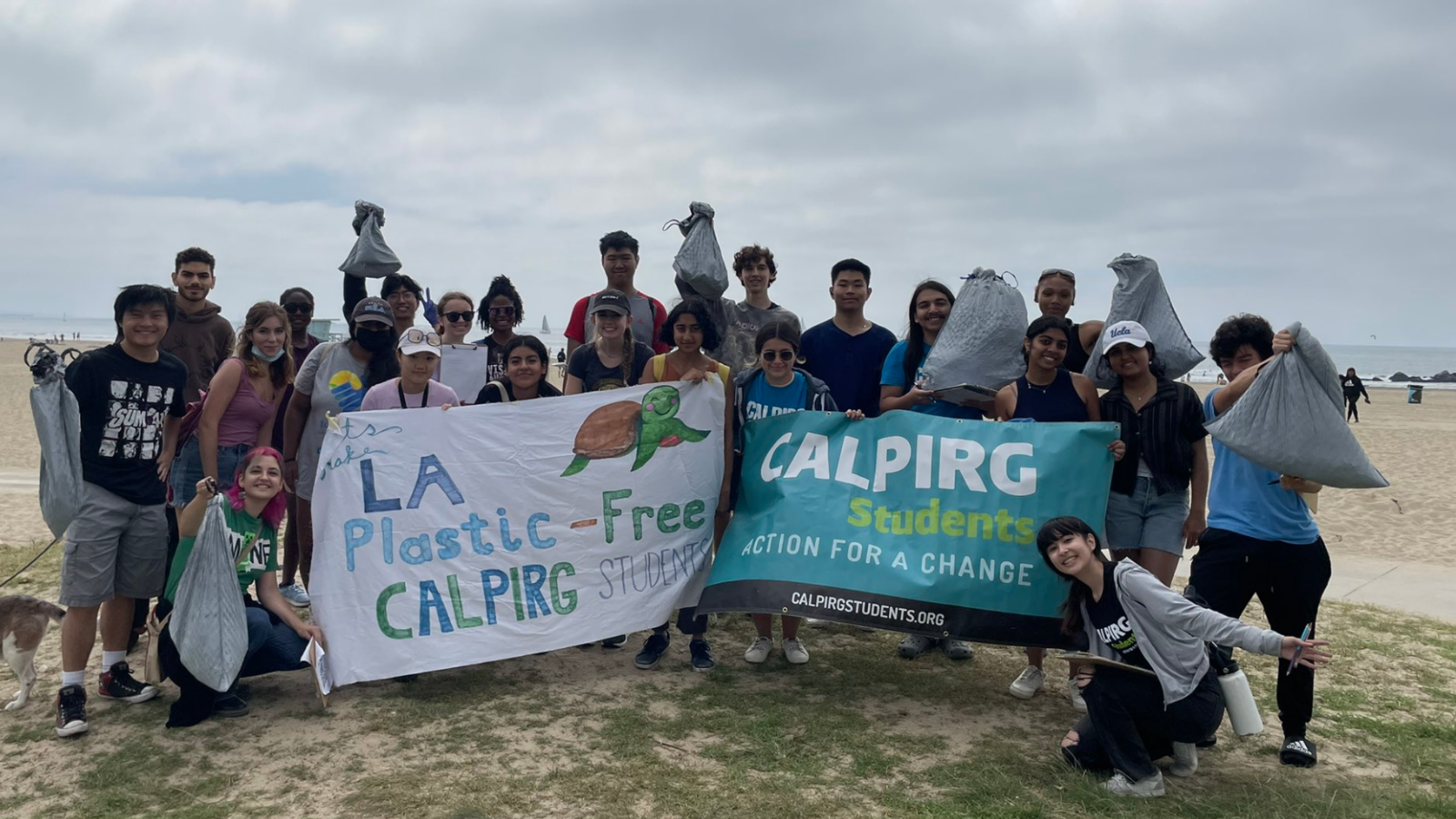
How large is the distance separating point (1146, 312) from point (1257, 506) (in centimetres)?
112

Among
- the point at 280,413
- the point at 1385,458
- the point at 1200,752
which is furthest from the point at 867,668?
the point at 1385,458

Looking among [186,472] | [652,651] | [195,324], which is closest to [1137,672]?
[652,651]

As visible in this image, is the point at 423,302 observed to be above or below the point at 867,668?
above

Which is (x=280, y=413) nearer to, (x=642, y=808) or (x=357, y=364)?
(x=357, y=364)

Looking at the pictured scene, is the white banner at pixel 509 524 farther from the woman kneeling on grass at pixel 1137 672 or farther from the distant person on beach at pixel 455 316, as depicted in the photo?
the woman kneeling on grass at pixel 1137 672

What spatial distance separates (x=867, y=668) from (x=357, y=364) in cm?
333

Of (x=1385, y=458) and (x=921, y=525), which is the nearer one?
(x=921, y=525)

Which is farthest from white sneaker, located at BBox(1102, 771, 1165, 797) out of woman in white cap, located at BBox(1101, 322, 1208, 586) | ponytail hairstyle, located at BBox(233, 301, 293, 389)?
ponytail hairstyle, located at BBox(233, 301, 293, 389)

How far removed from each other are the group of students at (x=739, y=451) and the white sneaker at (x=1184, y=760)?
1 centimetres

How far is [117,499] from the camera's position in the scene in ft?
13.9

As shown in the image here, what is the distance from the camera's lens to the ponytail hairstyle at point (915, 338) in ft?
17.2

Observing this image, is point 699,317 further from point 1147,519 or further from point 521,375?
point 1147,519

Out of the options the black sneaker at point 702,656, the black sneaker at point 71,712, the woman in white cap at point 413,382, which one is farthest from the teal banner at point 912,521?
the black sneaker at point 71,712

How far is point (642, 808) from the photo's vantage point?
3453 mm
